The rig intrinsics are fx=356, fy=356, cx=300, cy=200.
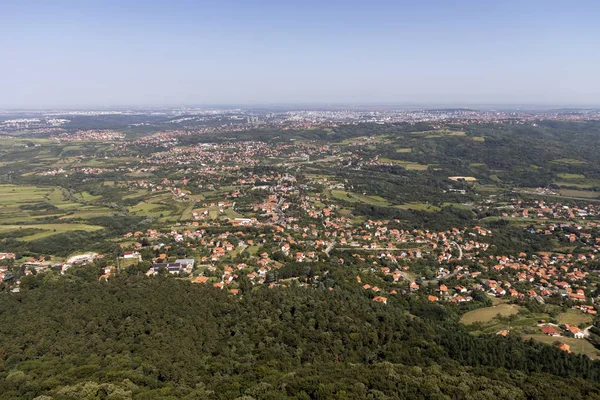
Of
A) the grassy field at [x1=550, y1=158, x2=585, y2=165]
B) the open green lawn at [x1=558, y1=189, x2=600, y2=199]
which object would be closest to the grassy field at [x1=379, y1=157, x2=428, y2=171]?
the open green lawn at [x1=558, y1=189, x2=600, y2=199]

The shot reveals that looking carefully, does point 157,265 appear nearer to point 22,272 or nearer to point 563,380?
point 22,272

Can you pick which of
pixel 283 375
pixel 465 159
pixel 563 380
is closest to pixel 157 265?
pixel 283 375

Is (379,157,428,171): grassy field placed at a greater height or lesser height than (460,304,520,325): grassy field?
→ greater

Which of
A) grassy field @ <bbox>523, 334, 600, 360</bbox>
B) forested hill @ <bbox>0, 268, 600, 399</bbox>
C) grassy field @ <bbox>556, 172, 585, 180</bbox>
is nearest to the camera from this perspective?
forested hill @ <bbox>0, 268, 600, 399</bbox>

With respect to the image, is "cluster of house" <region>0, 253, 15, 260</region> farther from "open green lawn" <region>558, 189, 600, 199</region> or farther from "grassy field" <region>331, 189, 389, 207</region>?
"open green lawn" <region>558, 189, 600, 199</region>

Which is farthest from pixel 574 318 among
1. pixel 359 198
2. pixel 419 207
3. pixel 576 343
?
pixel 359 198

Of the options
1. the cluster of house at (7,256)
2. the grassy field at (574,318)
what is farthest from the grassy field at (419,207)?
the cluster of house at (7,256)
